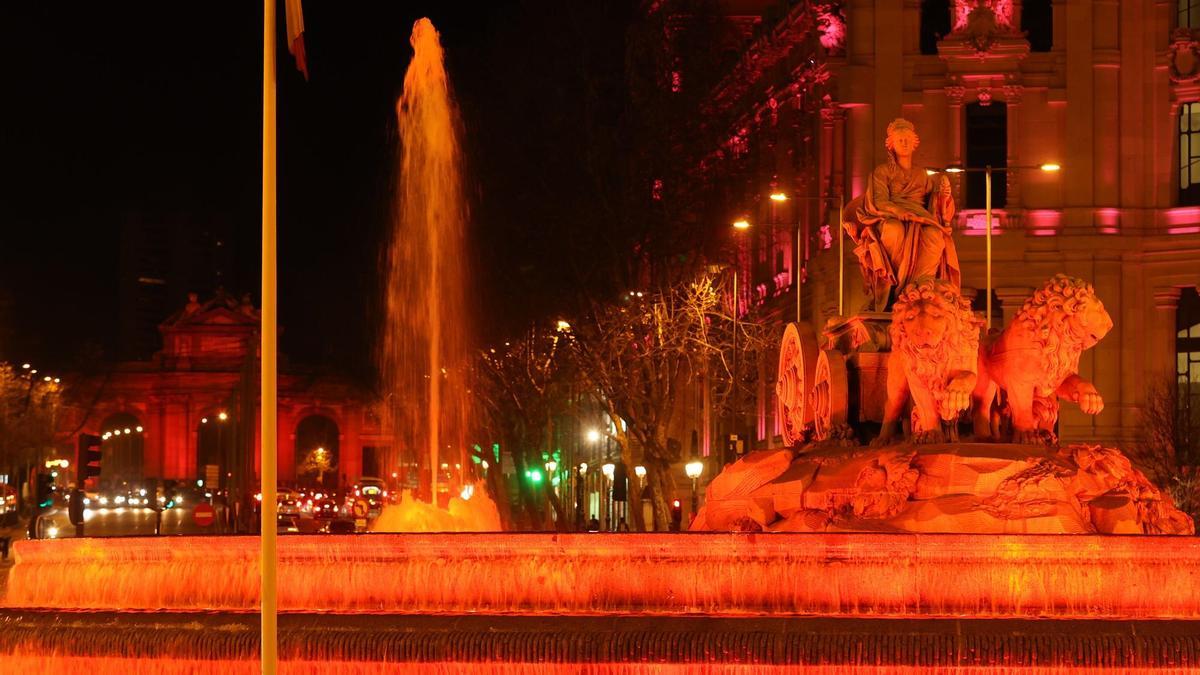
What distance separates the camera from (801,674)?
13891mm

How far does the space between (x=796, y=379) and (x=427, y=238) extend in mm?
23782

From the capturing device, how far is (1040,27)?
55125mm

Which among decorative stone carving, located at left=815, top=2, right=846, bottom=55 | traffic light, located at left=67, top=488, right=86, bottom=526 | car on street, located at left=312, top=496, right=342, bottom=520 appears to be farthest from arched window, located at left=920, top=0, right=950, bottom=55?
traffic light, located at left=67, top=488, right=86, bottom=526

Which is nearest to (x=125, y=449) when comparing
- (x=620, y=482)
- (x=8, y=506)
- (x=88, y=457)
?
(x=8, y=506)

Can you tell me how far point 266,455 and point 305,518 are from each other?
59.0 meters

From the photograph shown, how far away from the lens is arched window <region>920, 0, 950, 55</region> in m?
55.7

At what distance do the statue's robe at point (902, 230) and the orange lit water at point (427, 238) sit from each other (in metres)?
23.4

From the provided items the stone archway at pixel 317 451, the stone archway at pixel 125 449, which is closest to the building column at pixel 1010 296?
the stone archway at pixel 317 451

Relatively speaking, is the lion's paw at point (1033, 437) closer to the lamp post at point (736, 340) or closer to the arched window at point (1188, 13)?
the lamp post at point (736, 340)

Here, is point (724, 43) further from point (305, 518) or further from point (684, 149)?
point (305, 518)

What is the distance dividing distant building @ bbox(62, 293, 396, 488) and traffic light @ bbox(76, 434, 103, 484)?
136 m

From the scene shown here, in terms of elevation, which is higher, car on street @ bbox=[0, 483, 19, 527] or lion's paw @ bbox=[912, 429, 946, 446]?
lion's paw @ bbox=[912, 429, 946, 446]

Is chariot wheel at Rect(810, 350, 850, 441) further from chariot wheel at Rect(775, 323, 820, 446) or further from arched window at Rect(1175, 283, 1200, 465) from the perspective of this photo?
arched window at Rect(1175, 283, 1200, 465)

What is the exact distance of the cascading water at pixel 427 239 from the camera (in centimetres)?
4362
